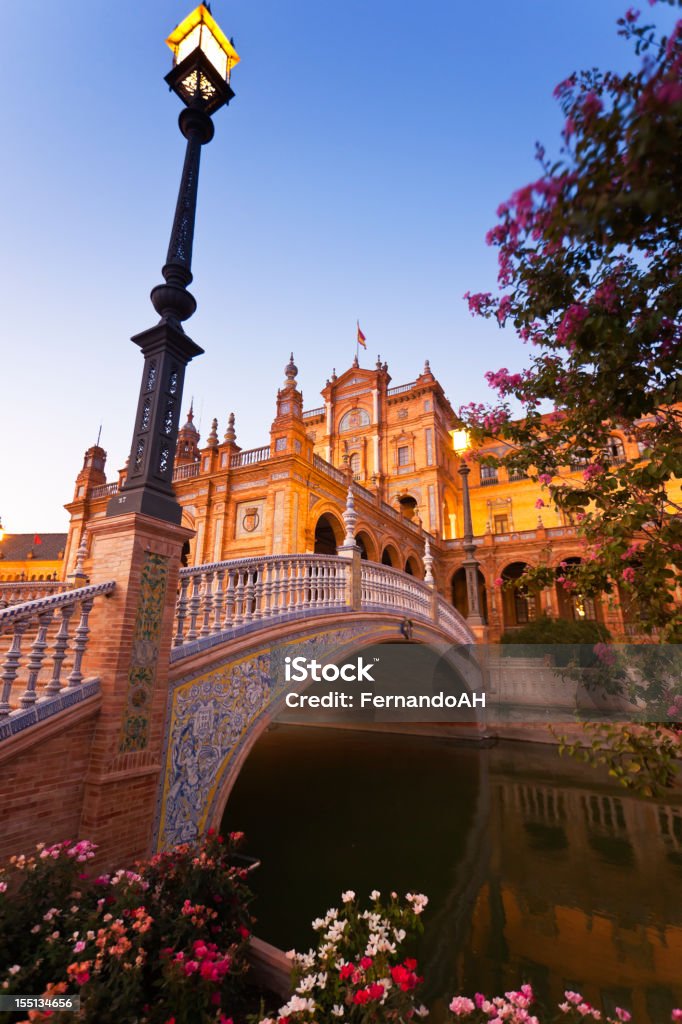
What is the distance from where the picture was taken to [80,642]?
417cm

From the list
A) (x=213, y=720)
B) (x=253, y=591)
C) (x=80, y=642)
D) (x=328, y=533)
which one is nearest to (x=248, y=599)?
(x=253, y=591)

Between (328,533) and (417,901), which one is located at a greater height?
(328,533)

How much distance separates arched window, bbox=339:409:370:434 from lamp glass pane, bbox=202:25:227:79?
28.6 m

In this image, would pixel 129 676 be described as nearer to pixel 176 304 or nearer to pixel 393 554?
pixel 176 304

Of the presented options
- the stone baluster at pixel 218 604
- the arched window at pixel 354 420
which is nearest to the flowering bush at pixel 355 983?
the stone baluster at pixel 218 604

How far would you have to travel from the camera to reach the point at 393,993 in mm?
2209

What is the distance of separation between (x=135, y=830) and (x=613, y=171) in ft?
17.8

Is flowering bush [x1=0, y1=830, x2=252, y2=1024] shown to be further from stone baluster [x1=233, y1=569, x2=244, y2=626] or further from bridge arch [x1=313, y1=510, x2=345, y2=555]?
bridge arch [x1=313, y1=510, x2=345, y2=555]

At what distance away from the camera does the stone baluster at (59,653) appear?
3.78 metres

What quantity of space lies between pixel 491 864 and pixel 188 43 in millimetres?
11392

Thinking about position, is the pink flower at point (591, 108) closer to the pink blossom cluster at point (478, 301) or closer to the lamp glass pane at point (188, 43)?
the pink blossom cluster at point (478, 301)

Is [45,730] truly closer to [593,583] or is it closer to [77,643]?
[77,643]

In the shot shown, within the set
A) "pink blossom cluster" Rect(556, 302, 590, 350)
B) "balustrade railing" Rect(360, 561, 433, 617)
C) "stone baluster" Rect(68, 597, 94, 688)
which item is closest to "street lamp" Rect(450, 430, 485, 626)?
"balustrade railing" Rect(360, 561, 433, 617)

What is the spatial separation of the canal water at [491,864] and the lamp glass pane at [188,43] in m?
9.41
